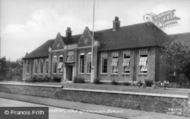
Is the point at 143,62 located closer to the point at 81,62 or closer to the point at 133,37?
the point at 133,37

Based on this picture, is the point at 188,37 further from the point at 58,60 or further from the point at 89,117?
the point at 89,117

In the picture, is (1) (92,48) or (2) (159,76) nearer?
(2) (159,76)

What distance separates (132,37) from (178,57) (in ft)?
29.9

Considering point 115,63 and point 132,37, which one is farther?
point 132,37

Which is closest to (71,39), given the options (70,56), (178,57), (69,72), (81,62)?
(70,56)

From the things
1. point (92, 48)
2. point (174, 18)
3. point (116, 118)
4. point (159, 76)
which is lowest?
point (116, 118)

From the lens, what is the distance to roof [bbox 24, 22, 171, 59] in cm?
3212

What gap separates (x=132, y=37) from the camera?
35125mm

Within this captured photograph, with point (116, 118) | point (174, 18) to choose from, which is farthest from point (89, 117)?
point (174, 18)

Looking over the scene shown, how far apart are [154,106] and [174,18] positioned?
62.0ft

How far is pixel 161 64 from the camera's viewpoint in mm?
30359

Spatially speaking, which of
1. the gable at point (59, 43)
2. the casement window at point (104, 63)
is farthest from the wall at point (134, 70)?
the gable at point (59, 43)

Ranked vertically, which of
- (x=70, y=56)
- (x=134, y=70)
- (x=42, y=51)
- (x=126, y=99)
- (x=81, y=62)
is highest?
(x=42, y=51)

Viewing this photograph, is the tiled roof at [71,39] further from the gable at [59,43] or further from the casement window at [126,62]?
the casement window at [126,62]
